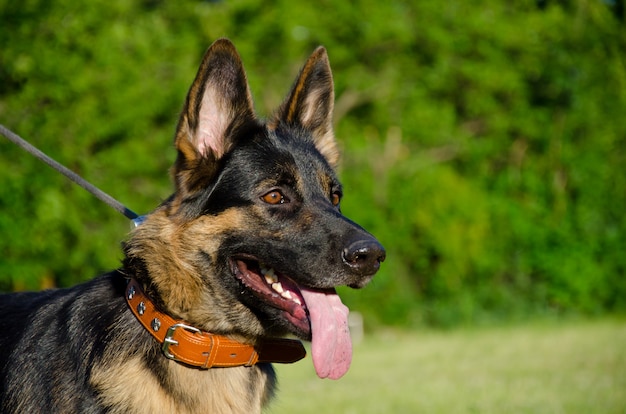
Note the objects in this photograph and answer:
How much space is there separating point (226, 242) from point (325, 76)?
1281 millimetres

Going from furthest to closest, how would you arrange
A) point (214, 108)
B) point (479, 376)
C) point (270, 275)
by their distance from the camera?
point (479, 376) → point (214, 108) → point (270, 275)

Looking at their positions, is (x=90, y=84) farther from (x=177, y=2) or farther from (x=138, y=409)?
(x=138, y=409)

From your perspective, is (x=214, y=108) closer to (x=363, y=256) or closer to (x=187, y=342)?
(x=363, y=256)

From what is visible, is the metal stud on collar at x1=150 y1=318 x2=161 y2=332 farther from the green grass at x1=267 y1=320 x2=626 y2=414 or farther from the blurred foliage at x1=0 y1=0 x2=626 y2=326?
the blurred foliage at x1=0 y1=0 x2=626 y2=326

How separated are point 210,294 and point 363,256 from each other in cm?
80

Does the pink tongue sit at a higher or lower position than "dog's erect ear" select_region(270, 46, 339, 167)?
lower

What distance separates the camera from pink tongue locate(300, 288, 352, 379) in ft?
11.7

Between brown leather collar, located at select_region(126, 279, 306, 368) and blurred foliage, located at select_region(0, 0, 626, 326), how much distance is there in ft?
30.1

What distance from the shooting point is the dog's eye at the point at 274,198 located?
3.85 m

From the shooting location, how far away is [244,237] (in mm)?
3756

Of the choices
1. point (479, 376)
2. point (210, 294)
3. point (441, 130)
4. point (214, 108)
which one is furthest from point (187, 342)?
point (441, 130)

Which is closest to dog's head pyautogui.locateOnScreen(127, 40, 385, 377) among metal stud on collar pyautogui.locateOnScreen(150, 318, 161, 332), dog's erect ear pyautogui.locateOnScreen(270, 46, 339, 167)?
metal stud on collar pyautogui.locateOnScreen(150, 318, 161, 332)

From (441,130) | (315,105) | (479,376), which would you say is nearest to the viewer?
(315,105)

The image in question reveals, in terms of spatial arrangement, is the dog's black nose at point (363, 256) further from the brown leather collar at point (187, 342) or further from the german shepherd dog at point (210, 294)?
the brown leather collar at point (187, 342)
